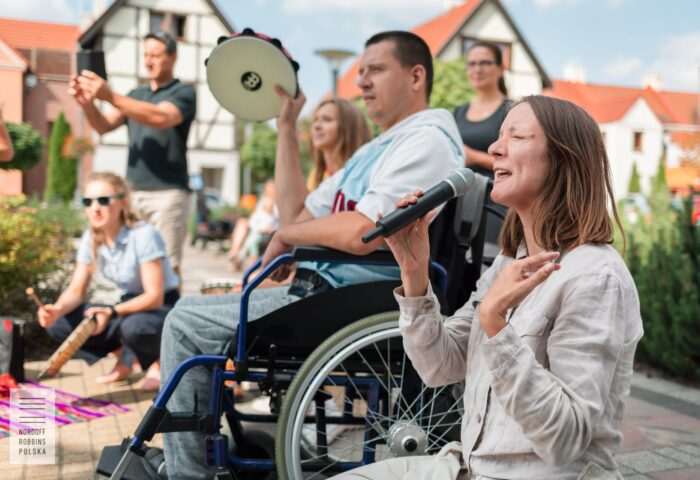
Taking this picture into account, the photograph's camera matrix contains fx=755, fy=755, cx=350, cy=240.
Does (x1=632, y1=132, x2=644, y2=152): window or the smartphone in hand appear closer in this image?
the smartphone in hand

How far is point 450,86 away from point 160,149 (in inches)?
757

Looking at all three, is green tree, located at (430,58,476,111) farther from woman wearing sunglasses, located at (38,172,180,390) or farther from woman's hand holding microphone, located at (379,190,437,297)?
woman's hand holding microphone, located at (379,190,437,297)

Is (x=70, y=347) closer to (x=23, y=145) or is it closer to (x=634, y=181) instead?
(x=23, y=145)

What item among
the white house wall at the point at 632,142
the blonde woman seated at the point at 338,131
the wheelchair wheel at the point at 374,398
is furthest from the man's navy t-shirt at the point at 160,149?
the white house wall at the point at 632,142

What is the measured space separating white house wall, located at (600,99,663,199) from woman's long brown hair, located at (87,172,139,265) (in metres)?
37.3

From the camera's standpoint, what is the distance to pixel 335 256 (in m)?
2.32

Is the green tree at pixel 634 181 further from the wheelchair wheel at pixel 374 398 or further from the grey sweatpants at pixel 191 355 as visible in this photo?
the grey sweatpants at pixel 191 355

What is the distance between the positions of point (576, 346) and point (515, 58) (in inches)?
1324

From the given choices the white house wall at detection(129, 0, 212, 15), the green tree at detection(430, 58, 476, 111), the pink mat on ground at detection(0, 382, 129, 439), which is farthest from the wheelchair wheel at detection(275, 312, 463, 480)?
the white house wall at detection(129, 0, 212, 15)

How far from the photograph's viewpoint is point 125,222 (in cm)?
414

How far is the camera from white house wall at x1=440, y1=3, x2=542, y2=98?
107 ft

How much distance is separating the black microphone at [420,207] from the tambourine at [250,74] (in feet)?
4.25

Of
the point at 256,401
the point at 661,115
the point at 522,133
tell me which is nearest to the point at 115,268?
the point at 256,401

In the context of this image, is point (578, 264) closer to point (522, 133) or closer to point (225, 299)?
point (522, 133)
